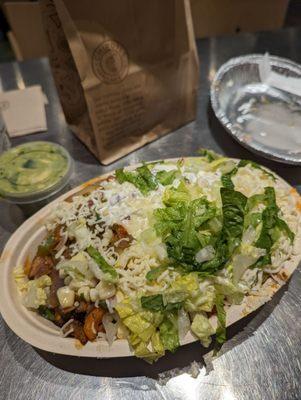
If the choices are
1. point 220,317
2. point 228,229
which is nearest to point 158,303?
point 220,317

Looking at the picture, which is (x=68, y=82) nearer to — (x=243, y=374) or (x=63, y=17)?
(x=63, y=17)

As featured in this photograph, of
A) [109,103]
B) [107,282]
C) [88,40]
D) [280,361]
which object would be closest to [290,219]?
[280,361]

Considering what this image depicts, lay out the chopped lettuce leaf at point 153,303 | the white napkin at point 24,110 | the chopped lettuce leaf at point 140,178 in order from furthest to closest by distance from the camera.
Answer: the white napkin at point 24,110, the chopped lettuce leaf at point 140,178, the chopped lettuce leaf at point 153,303

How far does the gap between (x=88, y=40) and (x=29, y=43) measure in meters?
1.65

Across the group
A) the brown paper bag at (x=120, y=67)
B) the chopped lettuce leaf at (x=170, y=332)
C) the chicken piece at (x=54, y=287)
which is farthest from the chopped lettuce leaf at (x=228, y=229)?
the brown paper bag at (x=120, y=67)

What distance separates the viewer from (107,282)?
3.01 ft

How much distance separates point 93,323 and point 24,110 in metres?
1.26

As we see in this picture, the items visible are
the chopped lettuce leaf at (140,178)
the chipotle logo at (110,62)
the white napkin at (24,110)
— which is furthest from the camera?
the white napkin at (24,110)

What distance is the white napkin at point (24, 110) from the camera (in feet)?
5.64

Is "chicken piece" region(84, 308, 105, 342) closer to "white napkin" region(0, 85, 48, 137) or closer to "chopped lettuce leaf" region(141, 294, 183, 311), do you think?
"chopped lettuce leaf" region(141, 294, 183, 311)

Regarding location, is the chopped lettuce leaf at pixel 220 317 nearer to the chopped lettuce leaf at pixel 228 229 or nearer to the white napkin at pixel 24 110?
the chopped lettuce leaf at pixel 228 229

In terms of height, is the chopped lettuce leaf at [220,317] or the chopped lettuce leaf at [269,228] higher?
the chopped lettuce leaf at [269,228]

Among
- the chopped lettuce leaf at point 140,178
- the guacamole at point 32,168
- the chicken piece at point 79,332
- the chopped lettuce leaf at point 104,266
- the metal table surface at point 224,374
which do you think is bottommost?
the metal table surface at point 224,374

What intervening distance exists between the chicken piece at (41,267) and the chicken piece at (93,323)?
20 centimetres
